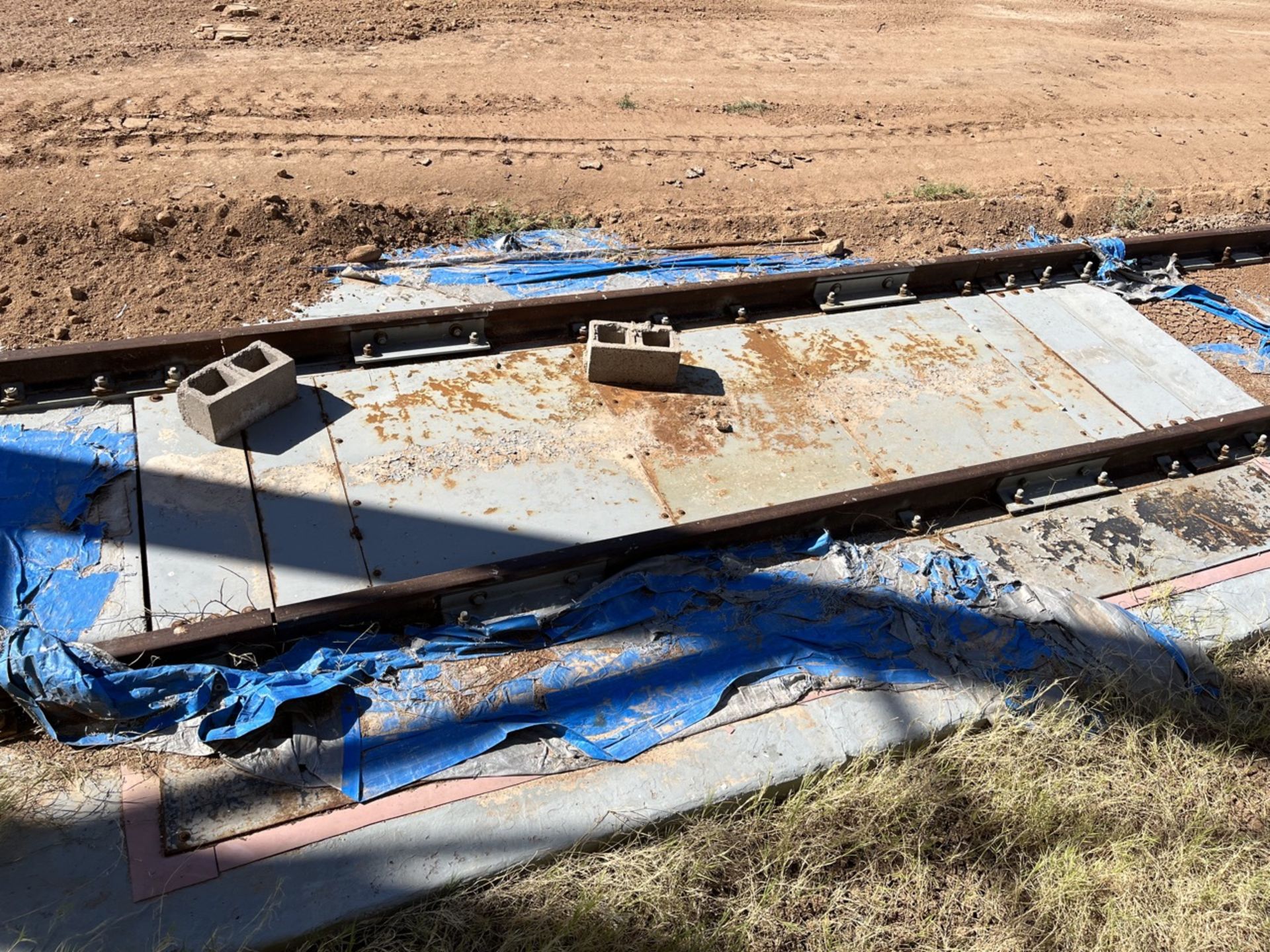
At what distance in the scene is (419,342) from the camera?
5.26m

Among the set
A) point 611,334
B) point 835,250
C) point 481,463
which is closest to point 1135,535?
point 611,334

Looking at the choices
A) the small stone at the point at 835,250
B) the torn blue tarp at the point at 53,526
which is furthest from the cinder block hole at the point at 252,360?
the small stone at the point at 835,250

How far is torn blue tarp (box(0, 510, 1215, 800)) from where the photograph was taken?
3309mm

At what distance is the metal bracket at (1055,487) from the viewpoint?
16.0 ft

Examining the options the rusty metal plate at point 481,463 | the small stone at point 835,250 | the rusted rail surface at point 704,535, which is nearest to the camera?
the rusted rail surface at point 704,535

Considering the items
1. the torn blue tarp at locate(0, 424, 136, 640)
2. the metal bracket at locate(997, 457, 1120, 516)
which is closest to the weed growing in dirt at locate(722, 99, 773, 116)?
the metal bracket at locate(997, 457, 1120, 516)

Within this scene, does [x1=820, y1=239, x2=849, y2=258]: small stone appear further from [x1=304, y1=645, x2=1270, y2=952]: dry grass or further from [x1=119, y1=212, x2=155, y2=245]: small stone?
[x1=119, y1=212, x2=155, y2=245]: small stone

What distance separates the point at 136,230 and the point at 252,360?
2154mm

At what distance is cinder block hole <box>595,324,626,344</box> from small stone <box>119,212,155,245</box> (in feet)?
10.4

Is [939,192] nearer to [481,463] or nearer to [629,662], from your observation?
[481,463]

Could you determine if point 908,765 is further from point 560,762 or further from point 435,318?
point 435,318

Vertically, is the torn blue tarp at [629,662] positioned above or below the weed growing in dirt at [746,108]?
below

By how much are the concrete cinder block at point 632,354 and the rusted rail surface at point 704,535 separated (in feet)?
3.78

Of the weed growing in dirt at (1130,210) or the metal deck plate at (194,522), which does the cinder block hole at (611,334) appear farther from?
the weed growing in dirt at (1130,210)
